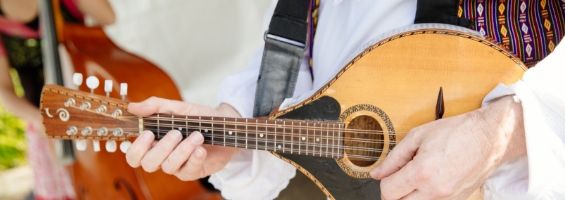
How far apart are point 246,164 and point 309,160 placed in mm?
240

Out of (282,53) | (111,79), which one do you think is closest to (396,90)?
(282,53)

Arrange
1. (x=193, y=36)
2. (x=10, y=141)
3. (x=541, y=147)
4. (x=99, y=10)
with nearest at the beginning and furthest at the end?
(x=541, y=147) < (x=99, y=10) < (x=193, y=36) < (x=10, y=141)

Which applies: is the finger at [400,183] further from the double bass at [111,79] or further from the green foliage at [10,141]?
the green foliage at [10,141]

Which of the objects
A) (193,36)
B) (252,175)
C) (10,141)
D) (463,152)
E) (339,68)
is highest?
(193,36)

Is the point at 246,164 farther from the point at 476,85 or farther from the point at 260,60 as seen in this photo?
the point at 476,85

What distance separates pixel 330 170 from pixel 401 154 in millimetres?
201

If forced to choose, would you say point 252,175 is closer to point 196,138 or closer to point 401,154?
point 196,138

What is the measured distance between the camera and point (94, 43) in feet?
7.12

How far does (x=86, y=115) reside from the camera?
4.19 ft

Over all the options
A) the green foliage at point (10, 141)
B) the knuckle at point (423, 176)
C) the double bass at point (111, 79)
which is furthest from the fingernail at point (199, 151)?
the green foliage at point (10, 141)

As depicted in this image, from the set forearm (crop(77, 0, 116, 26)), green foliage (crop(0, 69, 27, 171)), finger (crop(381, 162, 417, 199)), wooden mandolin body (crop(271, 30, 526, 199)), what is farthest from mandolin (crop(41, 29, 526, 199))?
green foliage (crop(0, 69, 27, 171))

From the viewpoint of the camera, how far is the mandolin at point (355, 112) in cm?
115

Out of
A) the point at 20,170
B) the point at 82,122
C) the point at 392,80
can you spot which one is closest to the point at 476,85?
the point at 392,80

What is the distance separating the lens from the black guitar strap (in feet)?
4.58
